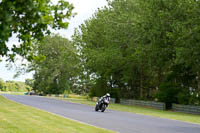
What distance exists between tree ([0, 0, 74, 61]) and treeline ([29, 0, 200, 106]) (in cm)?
1920

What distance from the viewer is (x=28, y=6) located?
17.4 ft

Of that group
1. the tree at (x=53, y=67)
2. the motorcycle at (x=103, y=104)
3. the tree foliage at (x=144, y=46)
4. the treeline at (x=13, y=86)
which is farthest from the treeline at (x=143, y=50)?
the treeline at (x=13, y=86)

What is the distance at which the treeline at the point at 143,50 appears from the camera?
32.4 meters

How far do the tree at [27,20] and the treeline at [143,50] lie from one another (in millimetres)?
19197

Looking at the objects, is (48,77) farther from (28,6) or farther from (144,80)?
(28,6)

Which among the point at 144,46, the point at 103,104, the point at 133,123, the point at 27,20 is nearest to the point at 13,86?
the point at 144,46

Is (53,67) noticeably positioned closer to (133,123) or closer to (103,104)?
(103,104)

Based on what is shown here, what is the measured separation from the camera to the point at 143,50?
37.8m

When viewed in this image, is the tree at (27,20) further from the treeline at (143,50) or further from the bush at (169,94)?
the bush at (169,94)

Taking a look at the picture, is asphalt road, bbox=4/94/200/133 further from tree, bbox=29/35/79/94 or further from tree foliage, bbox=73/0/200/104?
tree, bbox=29/35/79/94

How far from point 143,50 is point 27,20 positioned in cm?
3256

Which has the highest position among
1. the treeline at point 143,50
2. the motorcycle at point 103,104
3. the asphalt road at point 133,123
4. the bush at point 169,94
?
the treeline at point 143,50

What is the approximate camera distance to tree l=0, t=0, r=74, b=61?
5.18 metres

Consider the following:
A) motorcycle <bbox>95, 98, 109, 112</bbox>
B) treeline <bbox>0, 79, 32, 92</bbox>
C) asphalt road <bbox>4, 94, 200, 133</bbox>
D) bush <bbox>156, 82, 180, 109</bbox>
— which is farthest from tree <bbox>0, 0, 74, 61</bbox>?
treeline <bbox>0, 79, 32, 92</bbox>
